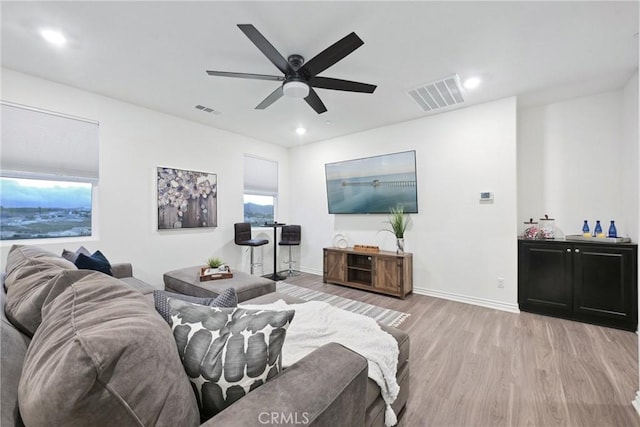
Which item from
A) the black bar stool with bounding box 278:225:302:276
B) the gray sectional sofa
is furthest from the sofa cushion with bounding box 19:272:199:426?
the black bar stool with bounding box 278:225:302:276

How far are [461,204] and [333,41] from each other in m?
2.78

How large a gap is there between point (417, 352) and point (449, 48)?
9.27ft

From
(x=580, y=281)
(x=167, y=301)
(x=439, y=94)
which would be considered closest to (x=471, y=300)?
(x=580, y=281)

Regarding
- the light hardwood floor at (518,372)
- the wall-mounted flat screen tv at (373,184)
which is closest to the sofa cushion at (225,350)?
the light hardwood floor at (518,372)

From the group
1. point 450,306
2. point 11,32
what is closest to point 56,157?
point 11,32

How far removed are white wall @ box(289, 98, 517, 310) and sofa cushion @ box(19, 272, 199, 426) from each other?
3.83 meters

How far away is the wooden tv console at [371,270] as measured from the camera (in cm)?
380

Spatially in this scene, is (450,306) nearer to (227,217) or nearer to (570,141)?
(570,141)

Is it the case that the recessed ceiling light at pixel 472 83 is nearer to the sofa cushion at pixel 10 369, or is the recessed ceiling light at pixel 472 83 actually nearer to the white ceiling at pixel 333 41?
the white ceiling at pixel 333 41

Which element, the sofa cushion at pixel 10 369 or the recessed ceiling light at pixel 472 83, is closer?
the sofa cushion at pixel 10 369

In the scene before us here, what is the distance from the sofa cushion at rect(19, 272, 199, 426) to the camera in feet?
1.68

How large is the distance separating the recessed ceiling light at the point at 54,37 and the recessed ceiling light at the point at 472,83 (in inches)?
157

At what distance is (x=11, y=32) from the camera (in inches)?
84.6

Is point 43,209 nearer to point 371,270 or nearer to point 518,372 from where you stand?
point 371,270
